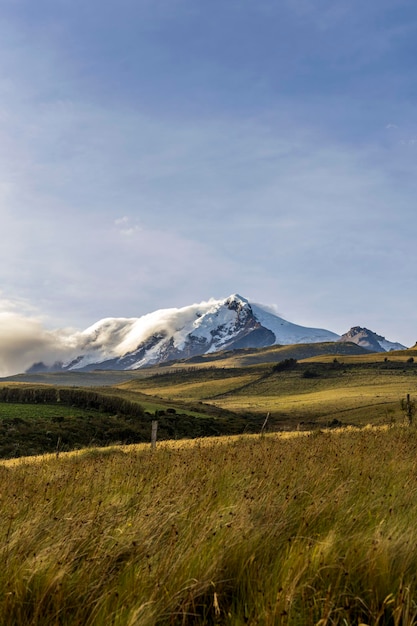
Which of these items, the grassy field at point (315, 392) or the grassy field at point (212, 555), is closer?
the grassy field at point (212, 555)

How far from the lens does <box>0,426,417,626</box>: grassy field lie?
10.5 ft

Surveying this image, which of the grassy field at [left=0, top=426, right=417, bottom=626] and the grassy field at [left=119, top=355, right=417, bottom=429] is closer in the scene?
the grassy field at [left=0, top=426, right=417, bottom=626]

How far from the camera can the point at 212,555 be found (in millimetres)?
3904

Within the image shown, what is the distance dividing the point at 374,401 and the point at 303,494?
92.8 meters

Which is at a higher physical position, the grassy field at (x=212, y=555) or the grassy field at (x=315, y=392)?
the grassy field at (x=212, y=555)

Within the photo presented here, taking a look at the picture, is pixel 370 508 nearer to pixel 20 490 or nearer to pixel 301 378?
pixel 20 490

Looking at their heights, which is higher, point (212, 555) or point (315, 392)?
point (212, 555)

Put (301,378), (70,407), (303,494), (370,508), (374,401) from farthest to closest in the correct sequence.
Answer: (301,378)
(374,401)
(70,407)
(303,494)
(370,508)

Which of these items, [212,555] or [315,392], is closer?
[212,555]

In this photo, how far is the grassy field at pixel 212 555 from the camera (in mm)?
3207

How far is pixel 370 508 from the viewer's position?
5.27m

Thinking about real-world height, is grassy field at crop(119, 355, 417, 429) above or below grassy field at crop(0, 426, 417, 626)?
below

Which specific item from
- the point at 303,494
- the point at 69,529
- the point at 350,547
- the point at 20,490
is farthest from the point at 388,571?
the point at 20,490

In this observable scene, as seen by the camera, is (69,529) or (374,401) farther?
(374,401)
